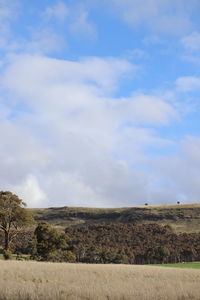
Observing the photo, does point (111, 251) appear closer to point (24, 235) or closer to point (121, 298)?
point (24, 235)

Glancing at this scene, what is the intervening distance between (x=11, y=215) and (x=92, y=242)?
84.5 meters

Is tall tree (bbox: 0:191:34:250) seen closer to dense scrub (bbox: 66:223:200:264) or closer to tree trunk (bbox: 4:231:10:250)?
tree trunk (bbox: 4:231:10:250)

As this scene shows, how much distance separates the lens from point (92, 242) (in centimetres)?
13112

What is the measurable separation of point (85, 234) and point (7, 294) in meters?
133

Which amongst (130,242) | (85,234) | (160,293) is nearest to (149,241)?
(130,242)

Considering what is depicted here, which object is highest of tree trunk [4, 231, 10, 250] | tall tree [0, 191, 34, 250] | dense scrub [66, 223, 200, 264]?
tall tree [0, 191, 34, 250]

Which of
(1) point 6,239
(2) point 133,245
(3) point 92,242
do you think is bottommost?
(2) point 133,245

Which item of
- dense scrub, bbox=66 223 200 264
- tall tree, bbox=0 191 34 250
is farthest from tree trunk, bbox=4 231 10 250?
dense scrub, bbox=66 223 200 264

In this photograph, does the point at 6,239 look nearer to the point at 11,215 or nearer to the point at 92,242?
the point at 11,215

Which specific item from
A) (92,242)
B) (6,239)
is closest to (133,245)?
(92,242)

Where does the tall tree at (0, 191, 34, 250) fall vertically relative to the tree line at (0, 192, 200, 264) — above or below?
above

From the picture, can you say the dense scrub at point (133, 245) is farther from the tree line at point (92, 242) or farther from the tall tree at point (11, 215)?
the tall tree at point (11, 215)

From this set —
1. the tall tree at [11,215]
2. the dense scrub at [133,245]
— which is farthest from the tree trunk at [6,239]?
the dense scrub at [133,245]

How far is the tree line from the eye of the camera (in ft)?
167
